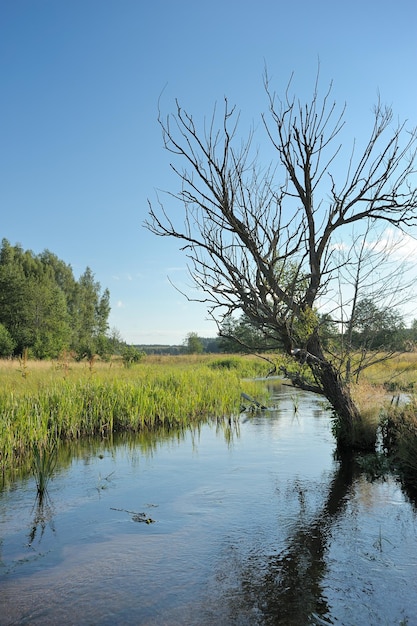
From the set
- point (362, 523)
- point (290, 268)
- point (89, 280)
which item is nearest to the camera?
point (362, 523)

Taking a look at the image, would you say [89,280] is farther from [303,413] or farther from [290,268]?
[290,268]

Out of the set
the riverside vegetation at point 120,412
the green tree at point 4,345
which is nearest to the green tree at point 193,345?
the green tree at point 4,345

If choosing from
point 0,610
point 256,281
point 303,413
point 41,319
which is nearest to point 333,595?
point 0,610

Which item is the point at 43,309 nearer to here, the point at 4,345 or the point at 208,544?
the point at 4,345

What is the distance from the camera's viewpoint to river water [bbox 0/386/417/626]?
4082 mm

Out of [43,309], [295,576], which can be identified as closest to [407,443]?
[295,576]

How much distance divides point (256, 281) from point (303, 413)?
821 centimetres

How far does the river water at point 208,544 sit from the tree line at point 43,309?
28.3 meters

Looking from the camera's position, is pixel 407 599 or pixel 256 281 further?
pixel 256 281

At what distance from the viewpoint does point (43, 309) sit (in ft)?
156

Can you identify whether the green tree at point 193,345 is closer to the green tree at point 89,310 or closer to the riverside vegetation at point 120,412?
the green tree at point 89,310

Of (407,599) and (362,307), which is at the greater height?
(362,307)

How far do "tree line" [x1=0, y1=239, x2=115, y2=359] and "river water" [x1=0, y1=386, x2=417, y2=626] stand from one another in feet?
92.7

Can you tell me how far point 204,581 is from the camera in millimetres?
4535
